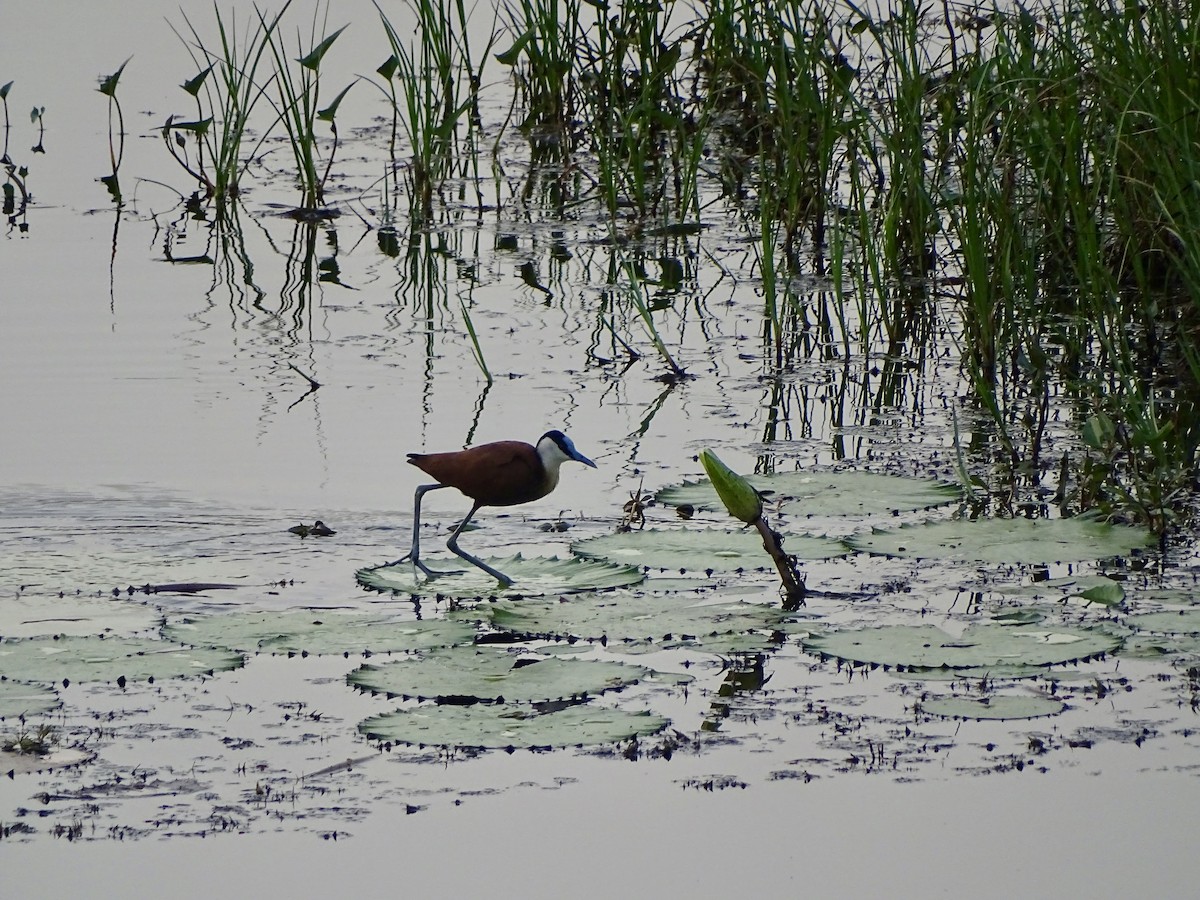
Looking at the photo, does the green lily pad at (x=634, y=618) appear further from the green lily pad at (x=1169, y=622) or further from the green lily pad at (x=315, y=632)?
the green lily pad at (x=1169, y=622)

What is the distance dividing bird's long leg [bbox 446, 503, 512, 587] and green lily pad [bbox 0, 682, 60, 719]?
3.93 ft

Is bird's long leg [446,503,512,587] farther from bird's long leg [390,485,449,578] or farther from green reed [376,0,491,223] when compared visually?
green reed [376,0,491,223]

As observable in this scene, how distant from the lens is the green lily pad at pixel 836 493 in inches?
225

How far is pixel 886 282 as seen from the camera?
7.95 metres

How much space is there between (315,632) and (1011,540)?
1.93 meters

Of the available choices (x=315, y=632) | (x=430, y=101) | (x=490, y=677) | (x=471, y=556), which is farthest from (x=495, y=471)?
(x=430, y=101)

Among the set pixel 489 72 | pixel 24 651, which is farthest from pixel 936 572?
pixel 489 72

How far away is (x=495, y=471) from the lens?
17.0ft

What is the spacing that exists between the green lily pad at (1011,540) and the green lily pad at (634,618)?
1.83ft

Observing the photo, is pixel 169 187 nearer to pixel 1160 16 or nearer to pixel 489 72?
pixel 489 72

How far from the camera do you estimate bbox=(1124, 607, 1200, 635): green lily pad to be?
475 cm

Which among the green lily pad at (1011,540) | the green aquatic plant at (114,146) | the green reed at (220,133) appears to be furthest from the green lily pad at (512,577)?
the green aquatic plant at (114,146)

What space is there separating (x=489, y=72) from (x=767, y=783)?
968cm

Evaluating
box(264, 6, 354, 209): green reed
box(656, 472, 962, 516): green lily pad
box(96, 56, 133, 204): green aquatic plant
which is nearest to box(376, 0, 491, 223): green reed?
box(264, 6, 354, 209): green reed
